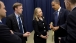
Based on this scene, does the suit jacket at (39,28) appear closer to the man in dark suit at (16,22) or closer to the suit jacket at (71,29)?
the man in dark suit at (16,22)

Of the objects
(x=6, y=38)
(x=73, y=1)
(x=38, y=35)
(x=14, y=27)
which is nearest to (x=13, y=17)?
(x=14, y=27)

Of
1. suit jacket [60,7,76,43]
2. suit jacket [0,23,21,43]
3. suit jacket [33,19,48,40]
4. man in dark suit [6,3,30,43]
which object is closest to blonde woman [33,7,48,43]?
suit jacket [33,19,48,40]

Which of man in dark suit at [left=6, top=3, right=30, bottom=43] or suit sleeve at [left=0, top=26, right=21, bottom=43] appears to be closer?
suit sleeve at [left=0, top=26, right=21, bottom=43]

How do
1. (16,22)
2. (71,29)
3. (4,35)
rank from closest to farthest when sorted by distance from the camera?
A: (71,29) < (4,35) < (16,22)

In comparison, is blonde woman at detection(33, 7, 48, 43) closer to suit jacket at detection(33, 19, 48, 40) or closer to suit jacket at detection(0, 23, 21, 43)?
suit jacket at detection(33, 19, 48, 40)

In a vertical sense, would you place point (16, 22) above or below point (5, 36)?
below

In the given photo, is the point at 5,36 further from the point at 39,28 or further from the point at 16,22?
the point at 39,28

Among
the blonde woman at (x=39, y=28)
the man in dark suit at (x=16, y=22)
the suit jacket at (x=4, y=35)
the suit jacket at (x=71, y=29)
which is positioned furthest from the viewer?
the blonde woman at (x=39, y=28)

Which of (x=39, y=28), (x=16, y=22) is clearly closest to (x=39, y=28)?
(x=39, y=28)

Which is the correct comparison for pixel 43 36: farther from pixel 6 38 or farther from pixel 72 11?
pixel 72 11

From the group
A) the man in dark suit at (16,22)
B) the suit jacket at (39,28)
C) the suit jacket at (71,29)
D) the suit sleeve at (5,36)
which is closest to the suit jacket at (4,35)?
the suit sleeve at (5,36)

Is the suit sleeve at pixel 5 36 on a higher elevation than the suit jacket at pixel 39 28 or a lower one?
higher

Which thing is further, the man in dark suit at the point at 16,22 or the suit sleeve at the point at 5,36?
the man in dark suit at the point at 16,22

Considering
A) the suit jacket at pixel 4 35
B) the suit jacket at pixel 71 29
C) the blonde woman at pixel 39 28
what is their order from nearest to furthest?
1. the suit jacket at pixel 71 29
2. the suit jacket at pixel 4 35
3. the blonde woman at pixel 39 28
